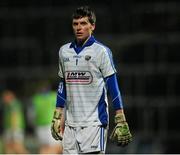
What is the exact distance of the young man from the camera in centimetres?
755

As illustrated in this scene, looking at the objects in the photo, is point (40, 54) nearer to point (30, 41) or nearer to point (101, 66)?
point (30, 41)

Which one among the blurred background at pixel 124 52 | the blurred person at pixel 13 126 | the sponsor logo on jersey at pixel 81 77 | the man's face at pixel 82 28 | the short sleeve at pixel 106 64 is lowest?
the blurred person at pixel 13 126

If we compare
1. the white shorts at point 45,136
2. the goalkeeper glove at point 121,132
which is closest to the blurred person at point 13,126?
the white shorts at point 45,136

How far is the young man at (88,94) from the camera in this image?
755 cm

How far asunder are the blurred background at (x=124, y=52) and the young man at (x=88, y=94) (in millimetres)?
9589

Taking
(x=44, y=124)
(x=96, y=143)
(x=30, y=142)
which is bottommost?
(x=30, y=142)

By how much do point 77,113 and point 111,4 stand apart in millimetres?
11766

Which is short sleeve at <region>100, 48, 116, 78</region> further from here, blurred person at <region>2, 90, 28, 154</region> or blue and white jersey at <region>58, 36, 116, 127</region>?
blurred person at <region>2, 90, 28, 154</region>

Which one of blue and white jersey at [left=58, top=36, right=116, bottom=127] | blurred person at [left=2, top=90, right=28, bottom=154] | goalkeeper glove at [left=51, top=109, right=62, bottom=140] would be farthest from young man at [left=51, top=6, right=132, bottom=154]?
blurred person at [left=2, top=90, right=28, bottom=154]

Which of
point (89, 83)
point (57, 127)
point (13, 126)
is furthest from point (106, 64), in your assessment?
point (13, 126)

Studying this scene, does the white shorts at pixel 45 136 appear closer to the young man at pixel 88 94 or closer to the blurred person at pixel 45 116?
the blurred person at pixel 45 116

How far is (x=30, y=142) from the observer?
58.8ft

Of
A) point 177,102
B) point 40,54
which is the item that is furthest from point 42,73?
point 177,102

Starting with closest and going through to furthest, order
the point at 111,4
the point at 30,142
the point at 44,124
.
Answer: the point at 44,124 < the point at 30,142 < the point at 111,4
